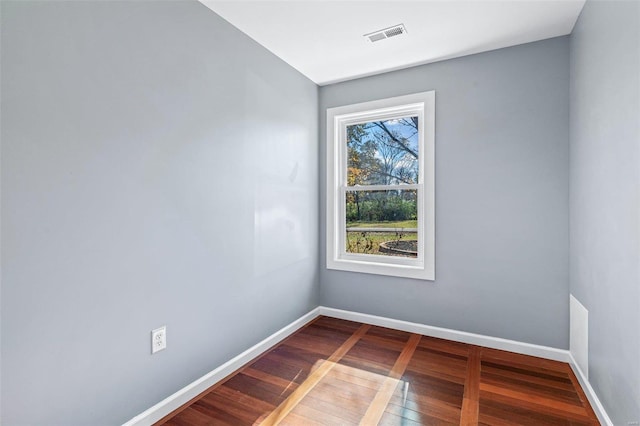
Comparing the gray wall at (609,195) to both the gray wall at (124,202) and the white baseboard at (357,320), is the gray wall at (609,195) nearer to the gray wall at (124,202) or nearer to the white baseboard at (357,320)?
the white baseboard at (357,320)

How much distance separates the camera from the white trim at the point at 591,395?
5.43ft

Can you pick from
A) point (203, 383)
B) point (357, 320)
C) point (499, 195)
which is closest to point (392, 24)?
point (499, 195)

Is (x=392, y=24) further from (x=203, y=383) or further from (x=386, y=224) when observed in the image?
→ (x=203, y=383)

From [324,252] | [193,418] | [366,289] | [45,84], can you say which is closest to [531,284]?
[366,289]

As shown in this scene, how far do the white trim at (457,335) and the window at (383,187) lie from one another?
0.45m

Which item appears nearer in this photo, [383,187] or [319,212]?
[383,187]

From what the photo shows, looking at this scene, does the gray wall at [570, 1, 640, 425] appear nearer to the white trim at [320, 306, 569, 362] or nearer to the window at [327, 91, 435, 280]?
the white trim at [320, 306, 569, 362]

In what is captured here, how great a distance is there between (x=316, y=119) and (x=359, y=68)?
654 mm

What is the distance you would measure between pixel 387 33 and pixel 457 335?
2.49 metres

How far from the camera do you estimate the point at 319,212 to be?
3.35m

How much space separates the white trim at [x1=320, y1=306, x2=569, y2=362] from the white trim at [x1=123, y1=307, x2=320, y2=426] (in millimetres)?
647

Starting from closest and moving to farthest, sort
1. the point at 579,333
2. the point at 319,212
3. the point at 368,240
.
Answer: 1. the point at 579,333
2. the point at 368,240
3. the point at 319,212

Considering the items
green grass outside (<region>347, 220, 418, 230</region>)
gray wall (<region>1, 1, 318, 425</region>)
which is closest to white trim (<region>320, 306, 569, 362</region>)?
green grass outside (<region>347, 220, 418, 230</region>)

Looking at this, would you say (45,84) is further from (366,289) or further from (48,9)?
(366,289)
